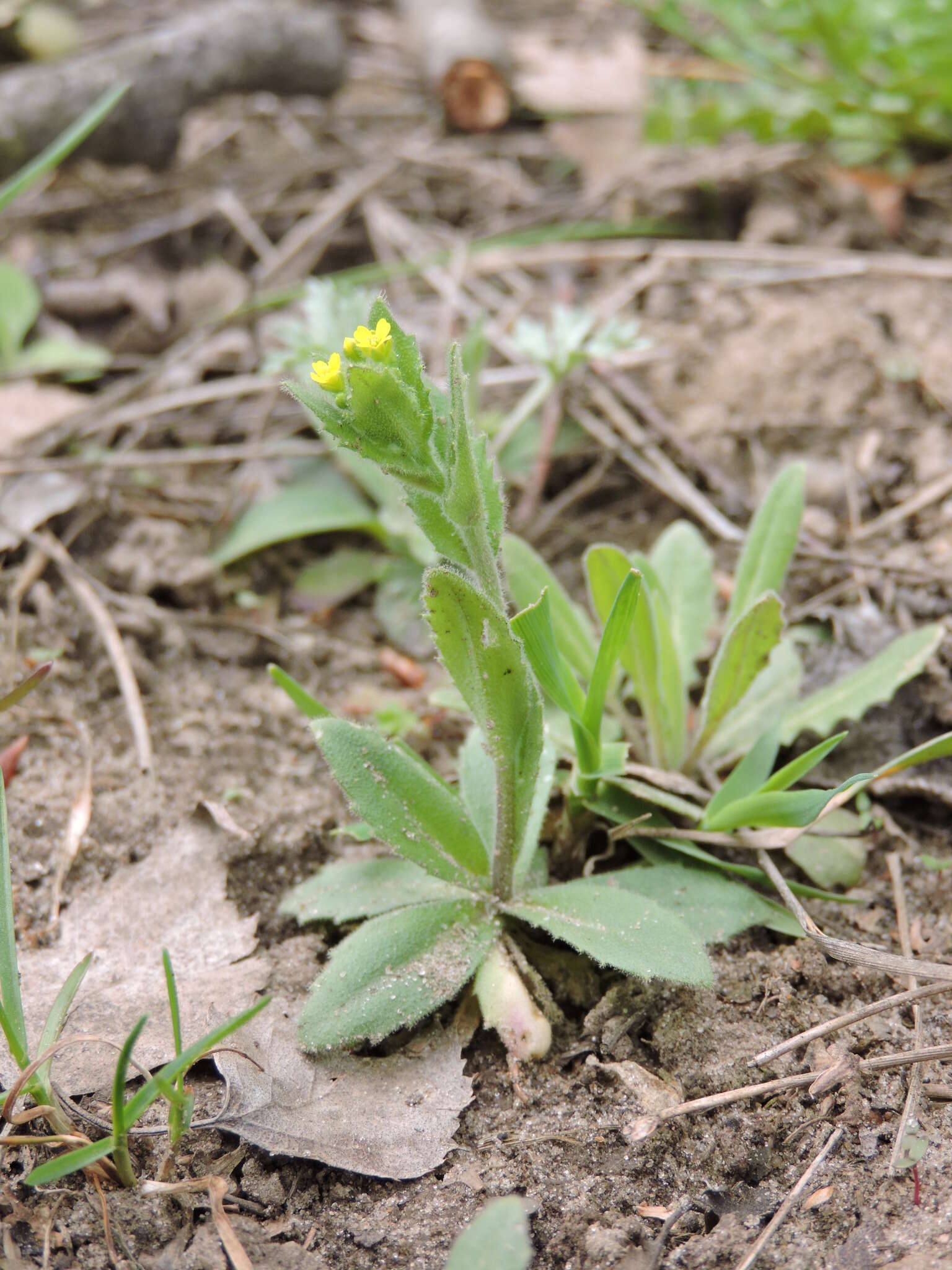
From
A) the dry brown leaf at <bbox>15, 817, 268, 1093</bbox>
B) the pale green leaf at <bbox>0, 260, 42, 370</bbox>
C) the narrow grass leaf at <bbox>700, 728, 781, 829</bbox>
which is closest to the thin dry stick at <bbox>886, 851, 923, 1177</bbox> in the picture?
the narrow grass leaf at <bbox>700, 728, 781, 829</bbox>

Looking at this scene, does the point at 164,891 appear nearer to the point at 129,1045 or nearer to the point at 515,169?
the point at 129,1045

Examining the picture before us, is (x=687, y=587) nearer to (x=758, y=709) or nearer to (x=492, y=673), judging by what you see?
(x=758, y=709)

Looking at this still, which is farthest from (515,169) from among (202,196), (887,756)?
(887,756)

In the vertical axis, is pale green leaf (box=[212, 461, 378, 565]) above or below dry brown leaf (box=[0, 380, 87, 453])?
below

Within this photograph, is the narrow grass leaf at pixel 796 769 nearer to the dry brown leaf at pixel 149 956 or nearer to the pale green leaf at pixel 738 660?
the pale green leaf at pixel 738 660

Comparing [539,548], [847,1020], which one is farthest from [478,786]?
[539,548]

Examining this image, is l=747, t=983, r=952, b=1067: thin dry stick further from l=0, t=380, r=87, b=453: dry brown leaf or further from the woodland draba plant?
l=0, t=380, r=87, b=453: dry brown leaf

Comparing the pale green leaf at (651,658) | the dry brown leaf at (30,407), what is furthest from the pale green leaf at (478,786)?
the dry brown leaf at (30,407)
